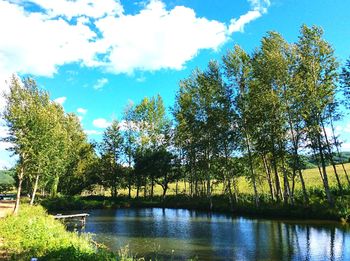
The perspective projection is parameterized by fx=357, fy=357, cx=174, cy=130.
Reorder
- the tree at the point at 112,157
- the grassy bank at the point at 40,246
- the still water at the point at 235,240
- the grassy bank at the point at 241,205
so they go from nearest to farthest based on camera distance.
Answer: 1. the grassy bank at the point at 40,246
2. the still water at the point at 235,240
3. the grassy bank at the point at 241,205
4. the tree at the point at 112,157

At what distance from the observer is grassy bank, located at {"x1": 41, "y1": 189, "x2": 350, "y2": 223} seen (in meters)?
36.2

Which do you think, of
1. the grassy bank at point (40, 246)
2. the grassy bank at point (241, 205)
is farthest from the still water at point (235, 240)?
the grassy bank at point (40, 246)

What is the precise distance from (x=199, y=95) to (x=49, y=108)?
22980 millimetres

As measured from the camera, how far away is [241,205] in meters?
49.4

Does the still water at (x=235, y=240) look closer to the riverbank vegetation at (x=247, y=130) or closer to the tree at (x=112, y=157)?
the riverbank vegetation at (x=247, y=130)

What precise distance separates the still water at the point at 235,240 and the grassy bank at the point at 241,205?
3.25 meters

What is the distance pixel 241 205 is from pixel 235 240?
73.8 feet

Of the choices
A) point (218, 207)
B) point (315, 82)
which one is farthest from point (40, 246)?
point (218, 207)

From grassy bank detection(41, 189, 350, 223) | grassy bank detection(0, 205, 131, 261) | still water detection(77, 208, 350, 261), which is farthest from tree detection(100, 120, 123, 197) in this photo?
grassy bank detection(0, 205, 131, 261)

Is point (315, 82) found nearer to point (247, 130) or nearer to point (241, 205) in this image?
point (247, 130)

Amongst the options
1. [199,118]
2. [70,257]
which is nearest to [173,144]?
[199,118]

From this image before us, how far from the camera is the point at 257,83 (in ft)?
150

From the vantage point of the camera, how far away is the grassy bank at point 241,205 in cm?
3616

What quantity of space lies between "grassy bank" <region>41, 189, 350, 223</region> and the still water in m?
3.25
